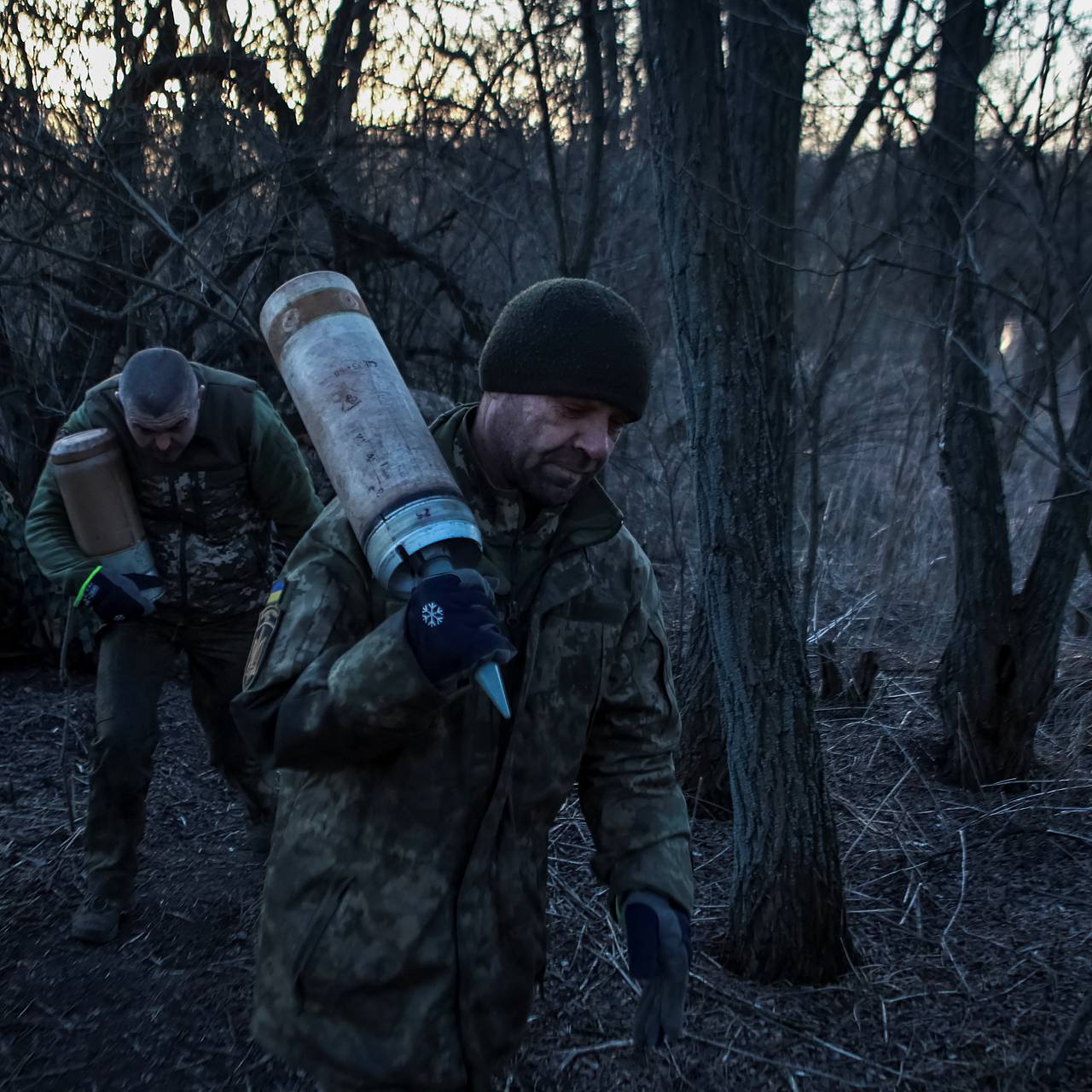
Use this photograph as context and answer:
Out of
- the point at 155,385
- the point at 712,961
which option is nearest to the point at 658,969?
the point at 712,961

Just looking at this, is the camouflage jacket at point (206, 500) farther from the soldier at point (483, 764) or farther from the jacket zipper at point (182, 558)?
the soldier at point (483, 764)

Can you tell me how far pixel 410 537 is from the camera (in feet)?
5.15

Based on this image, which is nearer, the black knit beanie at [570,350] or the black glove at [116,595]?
the black knit beanie at [570,350]

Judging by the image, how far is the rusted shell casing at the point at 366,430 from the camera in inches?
62.6

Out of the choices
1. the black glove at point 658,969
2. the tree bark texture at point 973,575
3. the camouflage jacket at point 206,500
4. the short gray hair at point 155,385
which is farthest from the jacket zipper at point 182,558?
the tree bark texture at point 973,575

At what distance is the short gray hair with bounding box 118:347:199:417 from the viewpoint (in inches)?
136

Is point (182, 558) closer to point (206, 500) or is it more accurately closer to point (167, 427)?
point (206, 500)

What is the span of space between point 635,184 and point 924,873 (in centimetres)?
595

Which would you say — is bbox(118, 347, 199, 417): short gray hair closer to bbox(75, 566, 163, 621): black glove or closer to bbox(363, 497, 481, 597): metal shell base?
bbox(75, 566, 163, 621): black glove

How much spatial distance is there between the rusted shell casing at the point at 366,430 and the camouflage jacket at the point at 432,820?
4.6 inches

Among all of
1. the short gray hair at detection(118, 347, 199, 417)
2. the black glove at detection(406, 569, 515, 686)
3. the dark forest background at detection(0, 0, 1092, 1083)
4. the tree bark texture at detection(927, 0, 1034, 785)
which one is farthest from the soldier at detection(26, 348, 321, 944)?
the tree bark texture at detection(927, 0, 1034, 785)

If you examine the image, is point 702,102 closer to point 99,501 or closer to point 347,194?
point 99,501

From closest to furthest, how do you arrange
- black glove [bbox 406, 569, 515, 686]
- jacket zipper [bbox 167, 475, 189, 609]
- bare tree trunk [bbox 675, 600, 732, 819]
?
black glove [bbox 406, 569, 515, 686], jacket zipper [bbox 167, 475, 189, 609], bare tree trunk [bbox 675, 600, 732, 819]

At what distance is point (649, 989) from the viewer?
175 centimetres
